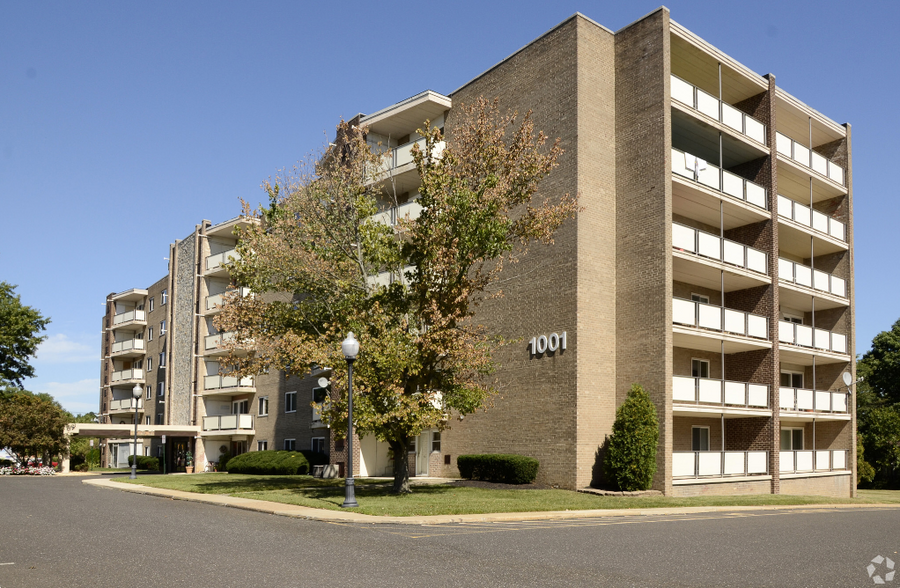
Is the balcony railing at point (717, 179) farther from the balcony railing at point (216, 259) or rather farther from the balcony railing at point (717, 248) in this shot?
the balcony railing at point (216, 259)

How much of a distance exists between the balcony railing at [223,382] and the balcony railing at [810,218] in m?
33.8

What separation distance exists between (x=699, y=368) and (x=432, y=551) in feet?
71.5

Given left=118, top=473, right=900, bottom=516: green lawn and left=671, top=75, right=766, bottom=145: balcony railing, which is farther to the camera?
left=671, top=75, right=766, bottom=145: balcony railing

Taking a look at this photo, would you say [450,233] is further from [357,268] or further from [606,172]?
[606,172]

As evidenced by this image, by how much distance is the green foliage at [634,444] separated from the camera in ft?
82.8

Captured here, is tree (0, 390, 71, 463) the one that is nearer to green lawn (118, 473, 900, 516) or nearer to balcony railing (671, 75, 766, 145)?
green lawn (118, 473, 900, 516)

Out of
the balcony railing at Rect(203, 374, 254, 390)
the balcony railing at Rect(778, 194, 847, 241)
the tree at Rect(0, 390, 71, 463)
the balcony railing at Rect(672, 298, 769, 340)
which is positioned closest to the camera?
the balcony railing at Rect(672, 298, 769, 340)

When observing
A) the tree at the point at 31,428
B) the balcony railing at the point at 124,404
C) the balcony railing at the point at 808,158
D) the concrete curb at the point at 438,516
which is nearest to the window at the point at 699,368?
the concrete curb at the point at 438,516

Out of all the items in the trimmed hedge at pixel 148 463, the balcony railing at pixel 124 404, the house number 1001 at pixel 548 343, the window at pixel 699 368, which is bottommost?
the trimmed hedge at pixel 148 463

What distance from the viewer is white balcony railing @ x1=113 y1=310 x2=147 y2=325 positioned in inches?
2731

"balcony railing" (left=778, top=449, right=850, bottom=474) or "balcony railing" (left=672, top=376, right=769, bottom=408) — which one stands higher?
"balcony railing" (left=672, top=376, right=769, bottom=408)

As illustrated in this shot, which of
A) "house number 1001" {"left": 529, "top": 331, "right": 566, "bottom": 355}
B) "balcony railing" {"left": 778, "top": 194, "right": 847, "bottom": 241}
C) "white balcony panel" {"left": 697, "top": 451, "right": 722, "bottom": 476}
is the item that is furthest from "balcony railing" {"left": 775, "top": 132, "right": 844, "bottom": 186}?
"white balcony panel" {"left": 697, "top": 451, "right": 722, "bottom": 476}

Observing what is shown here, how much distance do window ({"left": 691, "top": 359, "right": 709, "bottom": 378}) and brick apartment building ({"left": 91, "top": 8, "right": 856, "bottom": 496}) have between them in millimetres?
95

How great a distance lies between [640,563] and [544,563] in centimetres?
139
